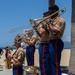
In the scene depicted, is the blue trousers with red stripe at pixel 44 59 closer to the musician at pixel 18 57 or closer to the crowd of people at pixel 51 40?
the crowd of people at pixel 51 40

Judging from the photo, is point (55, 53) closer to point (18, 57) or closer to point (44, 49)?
point (44, 49)

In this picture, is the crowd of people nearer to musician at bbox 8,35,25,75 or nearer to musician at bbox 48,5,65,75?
musician at bbox 48,5,65,75

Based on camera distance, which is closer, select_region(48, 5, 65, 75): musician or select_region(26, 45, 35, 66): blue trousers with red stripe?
select_region(48, 5, 65, 75): musician

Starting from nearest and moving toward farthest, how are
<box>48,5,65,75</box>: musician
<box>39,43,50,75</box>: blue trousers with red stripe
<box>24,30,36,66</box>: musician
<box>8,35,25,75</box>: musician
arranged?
<box>48,5,65,75</box>: musician, <box>39,43,50,75</box>: blue trousers with red stripe, <box>8,35,25,75</box>: musician, <box>24,30,36,66</box>: musician

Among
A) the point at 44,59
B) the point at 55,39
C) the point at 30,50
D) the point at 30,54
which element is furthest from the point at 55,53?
the point at 30,54

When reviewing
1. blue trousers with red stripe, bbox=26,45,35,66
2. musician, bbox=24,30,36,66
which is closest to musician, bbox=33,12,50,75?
musician, bbox=24,30,36,66

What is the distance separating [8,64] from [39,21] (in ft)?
6.16

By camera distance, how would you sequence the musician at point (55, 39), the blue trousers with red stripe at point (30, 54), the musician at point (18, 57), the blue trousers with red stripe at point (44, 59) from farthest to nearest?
1. the blue trousers with red stripe at point (30, 54)
2. the musician at point (18, 57)
3. the blue trousers with red stripe at point (44, 59)
4. the musician at point (55, 39)

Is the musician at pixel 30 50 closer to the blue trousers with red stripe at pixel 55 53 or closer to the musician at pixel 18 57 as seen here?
the musician at pixel 18 57

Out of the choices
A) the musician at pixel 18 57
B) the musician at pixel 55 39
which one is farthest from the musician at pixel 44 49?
the musician at pixel 18 57

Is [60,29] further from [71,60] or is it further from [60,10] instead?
[71,60]

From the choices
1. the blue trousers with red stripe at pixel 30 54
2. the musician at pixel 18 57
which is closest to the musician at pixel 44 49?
the musician at pixel 18 57

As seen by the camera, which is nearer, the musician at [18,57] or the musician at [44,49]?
the musician at [44,49]

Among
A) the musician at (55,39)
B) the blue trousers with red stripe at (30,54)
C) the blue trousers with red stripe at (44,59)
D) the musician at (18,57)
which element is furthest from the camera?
the blue trousers with red stripe at (30,54)
